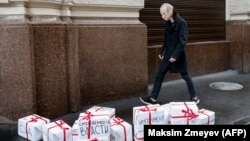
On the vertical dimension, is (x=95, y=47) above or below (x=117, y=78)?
above

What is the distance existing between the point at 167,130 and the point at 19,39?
256 centimetres

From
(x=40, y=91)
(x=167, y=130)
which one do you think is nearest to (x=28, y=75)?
(x=40, y=91)

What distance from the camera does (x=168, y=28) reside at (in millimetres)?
5684

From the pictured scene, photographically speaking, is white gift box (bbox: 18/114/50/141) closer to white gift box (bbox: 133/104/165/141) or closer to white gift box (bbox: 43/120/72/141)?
white gift box (bbox: 43/120/72/141)

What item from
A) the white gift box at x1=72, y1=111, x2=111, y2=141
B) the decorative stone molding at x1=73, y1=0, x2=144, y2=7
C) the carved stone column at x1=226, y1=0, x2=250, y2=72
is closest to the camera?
the white gift box at x1=72, y1=111, x2=111, y2=141

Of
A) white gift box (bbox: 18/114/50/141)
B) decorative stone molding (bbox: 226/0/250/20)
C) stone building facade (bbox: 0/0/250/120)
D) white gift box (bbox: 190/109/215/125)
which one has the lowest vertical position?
white gift box (bbox: 18/114/50/141)

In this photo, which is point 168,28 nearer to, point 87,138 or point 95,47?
point 95,47

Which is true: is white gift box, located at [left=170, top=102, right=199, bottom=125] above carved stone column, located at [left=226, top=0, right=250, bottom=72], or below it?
below

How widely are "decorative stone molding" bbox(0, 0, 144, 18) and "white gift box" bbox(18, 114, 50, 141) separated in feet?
5.13

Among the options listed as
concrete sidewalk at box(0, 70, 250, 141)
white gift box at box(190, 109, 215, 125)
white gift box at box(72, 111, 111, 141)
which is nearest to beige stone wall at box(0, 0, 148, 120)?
concrete sidewalk at box(0, 70, 250, 141)

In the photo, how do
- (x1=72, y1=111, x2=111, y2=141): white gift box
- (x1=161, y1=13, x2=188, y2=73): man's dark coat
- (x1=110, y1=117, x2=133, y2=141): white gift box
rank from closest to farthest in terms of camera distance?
(x1=72, y1=111, x2=111, y2=141): white gift box, (x1=110, y1=117, x2=133, y2=141): white gift box, (x1=161, y1=13, x2=188, y2=73): man's dark coat

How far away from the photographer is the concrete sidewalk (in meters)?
5.07

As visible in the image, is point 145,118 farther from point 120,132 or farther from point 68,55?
point 68,55

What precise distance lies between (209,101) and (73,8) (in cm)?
295
